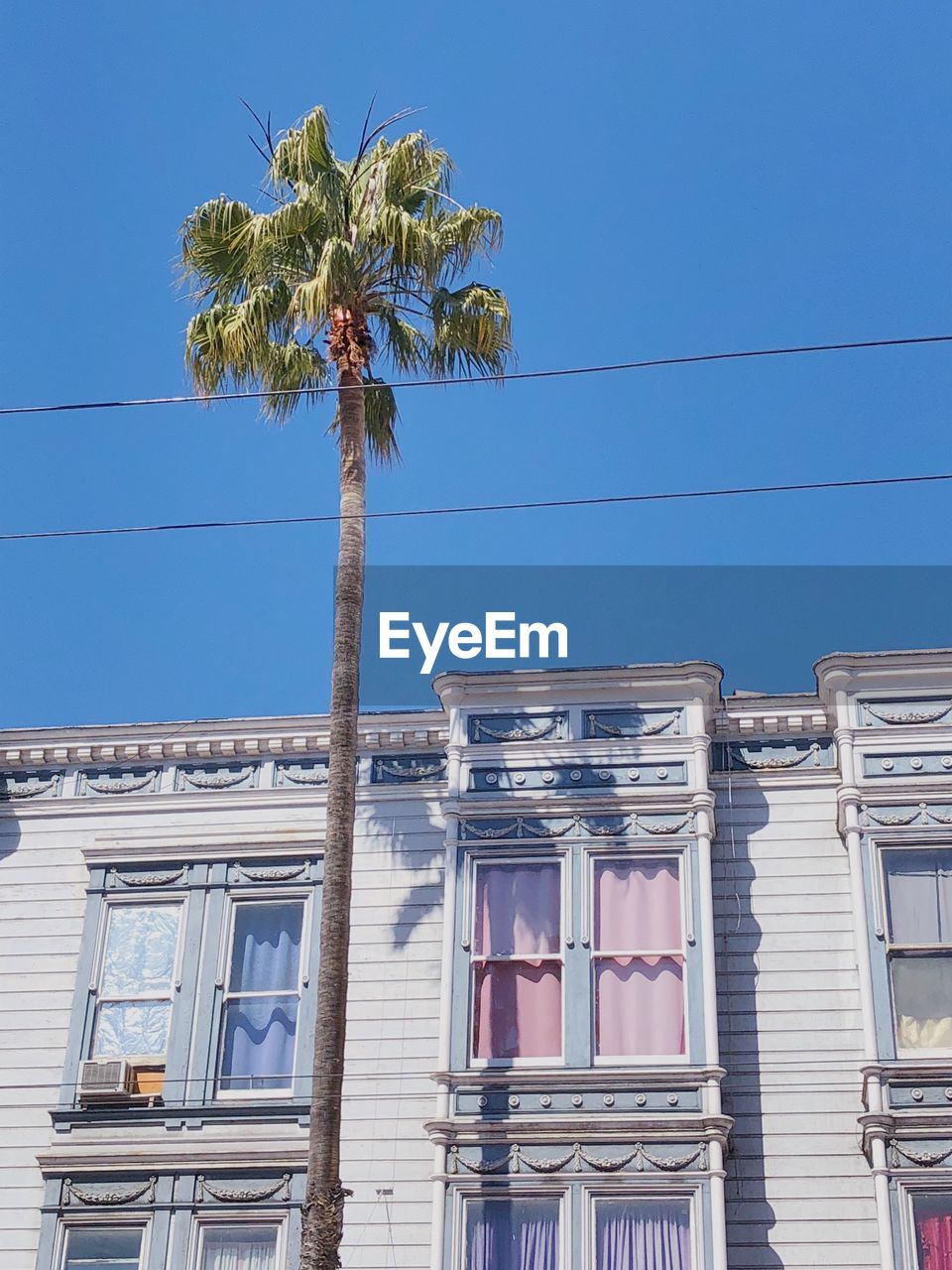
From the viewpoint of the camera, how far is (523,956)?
20.6 m

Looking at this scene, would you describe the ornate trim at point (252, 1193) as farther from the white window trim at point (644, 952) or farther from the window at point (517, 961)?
the white window trim at point (644, 952)

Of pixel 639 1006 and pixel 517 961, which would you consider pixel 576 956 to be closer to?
pixel 517 961

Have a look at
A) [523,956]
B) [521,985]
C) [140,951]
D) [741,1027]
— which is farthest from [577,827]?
[140,951]

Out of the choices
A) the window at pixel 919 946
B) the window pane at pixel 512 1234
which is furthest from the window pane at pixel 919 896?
the window pane at pixel 512 1234

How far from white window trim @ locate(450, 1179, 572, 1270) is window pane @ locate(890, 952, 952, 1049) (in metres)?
3.91

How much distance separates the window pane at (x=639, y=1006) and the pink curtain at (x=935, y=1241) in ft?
9.88

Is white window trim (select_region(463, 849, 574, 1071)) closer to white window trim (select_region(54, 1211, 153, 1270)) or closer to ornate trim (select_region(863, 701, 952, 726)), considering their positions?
ornate trim (select_region(863, 701, 952, 726))

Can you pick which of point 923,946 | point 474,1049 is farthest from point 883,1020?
point 474,1049

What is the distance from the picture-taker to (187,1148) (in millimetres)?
20484

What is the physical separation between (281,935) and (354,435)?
19.9 feet

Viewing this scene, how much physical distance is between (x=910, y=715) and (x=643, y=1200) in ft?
20.3

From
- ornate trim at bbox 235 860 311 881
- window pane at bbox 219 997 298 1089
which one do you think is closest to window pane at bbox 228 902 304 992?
window pane at bbox 219 997 298 1089

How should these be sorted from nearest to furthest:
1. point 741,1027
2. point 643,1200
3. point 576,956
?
point 643,1200 < point 741,1027 < point 576,956

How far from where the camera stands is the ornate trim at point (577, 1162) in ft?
62.5
